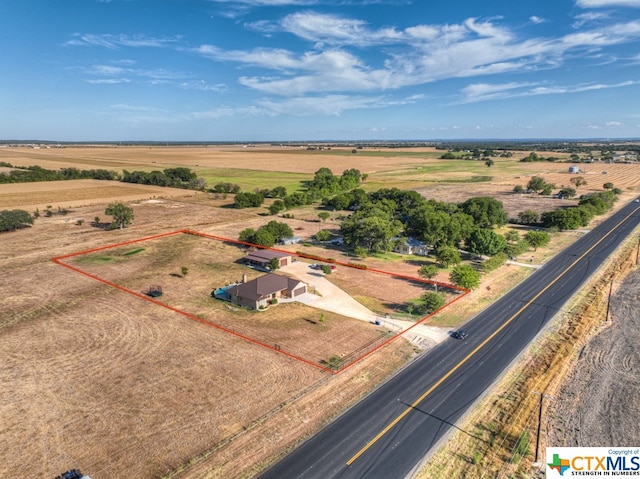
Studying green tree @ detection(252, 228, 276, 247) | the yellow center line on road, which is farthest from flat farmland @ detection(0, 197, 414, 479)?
green tree @ detection(252, 228, 276, 247)

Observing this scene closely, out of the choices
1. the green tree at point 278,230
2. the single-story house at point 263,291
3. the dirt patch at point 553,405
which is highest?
the green tree at point 278,230

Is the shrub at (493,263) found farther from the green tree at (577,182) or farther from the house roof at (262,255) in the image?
the green tree at (577,182)

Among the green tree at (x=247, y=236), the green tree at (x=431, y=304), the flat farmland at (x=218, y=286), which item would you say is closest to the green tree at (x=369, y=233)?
the flat farmland at (x=218, y=286)

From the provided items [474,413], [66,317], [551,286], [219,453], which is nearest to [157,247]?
[66,317]

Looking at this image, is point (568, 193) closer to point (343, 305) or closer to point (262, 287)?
point (343, 305)

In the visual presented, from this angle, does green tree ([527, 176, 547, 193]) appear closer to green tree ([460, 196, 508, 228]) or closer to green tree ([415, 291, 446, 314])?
green tree ([460, 196, 508, 228])

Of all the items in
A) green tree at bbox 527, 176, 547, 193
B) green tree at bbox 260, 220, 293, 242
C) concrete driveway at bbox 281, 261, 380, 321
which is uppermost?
green tree at bbox 527, 176, 547, 193

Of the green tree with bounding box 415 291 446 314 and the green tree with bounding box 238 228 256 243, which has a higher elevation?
the green tree with bounding box 238 228 256 243
